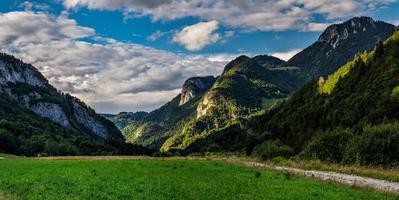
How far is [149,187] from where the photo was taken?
1411 inches

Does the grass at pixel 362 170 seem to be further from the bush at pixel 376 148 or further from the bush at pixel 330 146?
the bush at pixel 330 146

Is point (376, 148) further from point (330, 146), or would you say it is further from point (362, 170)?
point (330, 146)

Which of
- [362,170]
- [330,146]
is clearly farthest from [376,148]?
[330,146]

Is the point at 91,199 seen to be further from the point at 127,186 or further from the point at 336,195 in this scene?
the point at 336,195

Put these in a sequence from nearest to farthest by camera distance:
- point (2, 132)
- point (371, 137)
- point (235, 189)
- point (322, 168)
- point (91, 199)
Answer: point (91, 199), point (235, 189), point (322, 168), point (371, 137), point (2, 132)

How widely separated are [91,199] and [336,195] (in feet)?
50.8

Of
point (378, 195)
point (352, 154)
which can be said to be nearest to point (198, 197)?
point (378, 195)

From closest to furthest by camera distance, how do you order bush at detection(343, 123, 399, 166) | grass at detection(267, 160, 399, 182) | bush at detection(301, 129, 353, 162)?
1. grass at detection(267, 160, 399, 182)
2. bush at detection(343, 123, 399, 166)
3. bush at detection(301, 129, 353, 162)

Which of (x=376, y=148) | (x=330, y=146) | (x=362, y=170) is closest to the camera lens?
(x=362, y=170)

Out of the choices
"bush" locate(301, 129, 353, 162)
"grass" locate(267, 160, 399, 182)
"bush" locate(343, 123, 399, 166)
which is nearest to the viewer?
"grass" locate(267, 160, 399, 182)

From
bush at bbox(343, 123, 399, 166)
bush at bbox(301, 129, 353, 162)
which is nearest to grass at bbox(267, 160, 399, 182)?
bush at bbox(343, 123, 399, 166)

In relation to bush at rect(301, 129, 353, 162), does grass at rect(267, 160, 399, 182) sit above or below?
below

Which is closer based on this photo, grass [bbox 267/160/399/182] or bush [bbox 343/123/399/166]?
grass [bbox 267/160/399/182]

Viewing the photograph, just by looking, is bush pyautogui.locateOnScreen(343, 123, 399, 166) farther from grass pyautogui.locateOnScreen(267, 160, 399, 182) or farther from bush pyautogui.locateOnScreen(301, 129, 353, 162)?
bush pyautogui.locateOnScreen(301, 129, 353, 162)
